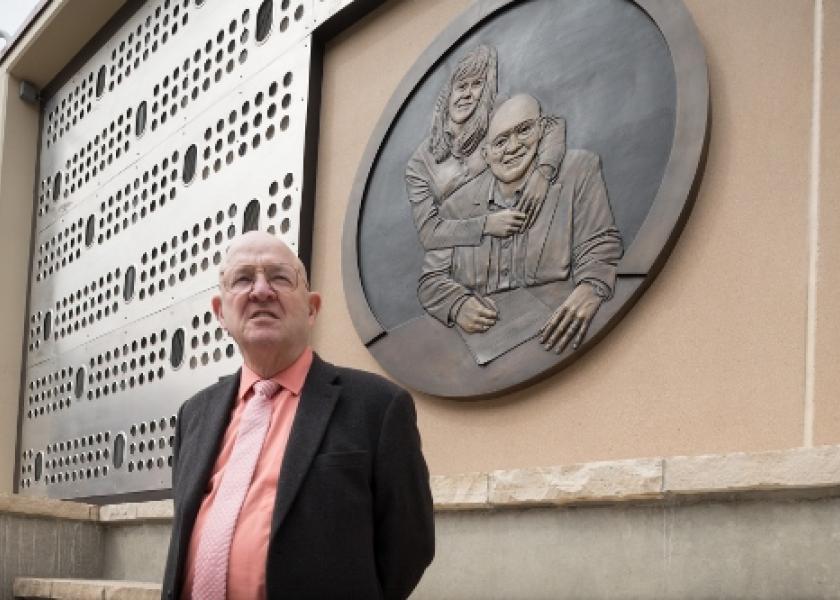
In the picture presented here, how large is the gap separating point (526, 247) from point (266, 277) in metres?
1.91

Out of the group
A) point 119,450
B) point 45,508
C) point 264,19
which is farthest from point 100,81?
point 45,508

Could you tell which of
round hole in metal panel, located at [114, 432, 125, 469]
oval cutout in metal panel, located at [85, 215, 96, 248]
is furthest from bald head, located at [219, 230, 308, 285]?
oval cutout in metal panel, located at [85, 215, 96, 248]

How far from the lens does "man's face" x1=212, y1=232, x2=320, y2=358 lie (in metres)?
2.59

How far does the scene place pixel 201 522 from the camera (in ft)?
8.33

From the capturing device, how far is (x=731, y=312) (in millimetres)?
3605

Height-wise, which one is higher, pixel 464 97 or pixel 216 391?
pixel 464 97

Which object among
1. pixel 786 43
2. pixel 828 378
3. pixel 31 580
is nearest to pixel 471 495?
pixel 828 378

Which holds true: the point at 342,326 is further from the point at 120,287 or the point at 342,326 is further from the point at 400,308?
the point at 120,287

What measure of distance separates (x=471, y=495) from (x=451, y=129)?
194cm

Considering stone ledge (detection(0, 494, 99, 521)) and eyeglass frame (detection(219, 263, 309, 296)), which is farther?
stone ledge (detection(0, 494, 99, 521))

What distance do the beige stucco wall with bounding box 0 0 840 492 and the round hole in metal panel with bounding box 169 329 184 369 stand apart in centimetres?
290

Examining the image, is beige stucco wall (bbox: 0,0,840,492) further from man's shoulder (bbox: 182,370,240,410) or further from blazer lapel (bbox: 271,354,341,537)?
man's shoulder (bbox: 182,370,240,410)

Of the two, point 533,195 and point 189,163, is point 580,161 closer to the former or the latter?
point 533,195

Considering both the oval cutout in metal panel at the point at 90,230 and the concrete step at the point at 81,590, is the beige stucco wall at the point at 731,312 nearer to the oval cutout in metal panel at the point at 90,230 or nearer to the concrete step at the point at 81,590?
the concrete step at the point at 81,590
